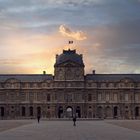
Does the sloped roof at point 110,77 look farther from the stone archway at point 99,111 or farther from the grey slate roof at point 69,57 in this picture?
the stone archway at point 99,111

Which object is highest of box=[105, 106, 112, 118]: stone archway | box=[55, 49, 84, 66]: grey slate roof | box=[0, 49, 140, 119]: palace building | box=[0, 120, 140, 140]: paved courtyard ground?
box=[55, 49, 84, 66]: grey slate roof

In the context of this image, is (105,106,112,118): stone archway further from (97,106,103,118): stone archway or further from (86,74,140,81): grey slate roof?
(86,74,140,81): grey slate roof

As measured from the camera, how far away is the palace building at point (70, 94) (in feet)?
448

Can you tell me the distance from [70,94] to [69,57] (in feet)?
29.1

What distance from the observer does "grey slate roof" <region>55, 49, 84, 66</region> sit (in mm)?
135500

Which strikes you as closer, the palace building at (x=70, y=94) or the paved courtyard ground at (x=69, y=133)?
the paved courtyard ground at (x=69, y=133)

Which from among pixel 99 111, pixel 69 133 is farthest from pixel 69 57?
pixel 69 133

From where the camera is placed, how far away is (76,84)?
5408 inches

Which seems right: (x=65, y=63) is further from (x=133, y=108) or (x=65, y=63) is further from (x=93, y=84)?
(x=133, y=108)

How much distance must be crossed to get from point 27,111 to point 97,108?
16801 millimetres

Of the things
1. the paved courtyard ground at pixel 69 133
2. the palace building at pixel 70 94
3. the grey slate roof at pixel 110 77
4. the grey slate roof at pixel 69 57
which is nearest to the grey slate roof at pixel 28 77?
the palace building at pixel 70 94

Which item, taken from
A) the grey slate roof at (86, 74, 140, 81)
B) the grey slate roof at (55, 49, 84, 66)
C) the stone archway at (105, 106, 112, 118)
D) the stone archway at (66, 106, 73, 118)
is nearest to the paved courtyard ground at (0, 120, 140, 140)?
the grey slate roof at (55, 49, 84, 66)

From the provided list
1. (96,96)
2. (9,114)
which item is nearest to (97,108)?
(96,96)

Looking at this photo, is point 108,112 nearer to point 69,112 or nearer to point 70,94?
point 70,94
